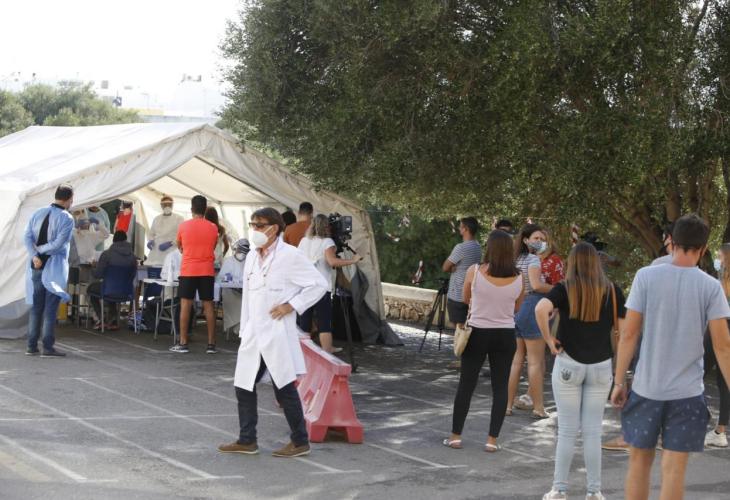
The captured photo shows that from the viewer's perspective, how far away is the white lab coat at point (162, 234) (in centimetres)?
1641

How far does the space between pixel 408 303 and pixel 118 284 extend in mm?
5866

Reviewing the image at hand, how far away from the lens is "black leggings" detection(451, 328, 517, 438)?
8695 millimetres

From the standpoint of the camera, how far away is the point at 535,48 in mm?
10977

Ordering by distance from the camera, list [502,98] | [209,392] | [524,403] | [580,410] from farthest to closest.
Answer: [502,98]
[209,392]
[524,403]
[580,410]

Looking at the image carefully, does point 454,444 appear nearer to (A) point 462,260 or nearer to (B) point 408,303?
(A) point 462,260

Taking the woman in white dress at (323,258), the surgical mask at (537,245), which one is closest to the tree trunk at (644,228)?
the woman in white dress at (323,258)

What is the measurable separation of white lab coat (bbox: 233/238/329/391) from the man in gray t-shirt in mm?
4448

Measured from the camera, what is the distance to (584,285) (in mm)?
7148

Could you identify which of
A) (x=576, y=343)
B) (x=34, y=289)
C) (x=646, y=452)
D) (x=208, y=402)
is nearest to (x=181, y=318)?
(x=34, y=289)

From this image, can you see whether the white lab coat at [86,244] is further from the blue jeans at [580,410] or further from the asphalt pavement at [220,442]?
the blue jeans at [580,410]

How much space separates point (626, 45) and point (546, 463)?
4618 mm

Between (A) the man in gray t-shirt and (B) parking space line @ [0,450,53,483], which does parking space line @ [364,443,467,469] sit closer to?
(B) parking space line @ [0,450,53,483]

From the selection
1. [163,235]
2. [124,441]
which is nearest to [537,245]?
[124,441]

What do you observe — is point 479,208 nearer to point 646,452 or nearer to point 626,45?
point 626,45
